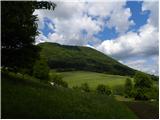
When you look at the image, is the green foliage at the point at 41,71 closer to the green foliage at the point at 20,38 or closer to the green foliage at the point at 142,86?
the green foliage at the point at 142,86

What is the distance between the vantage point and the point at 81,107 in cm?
2648

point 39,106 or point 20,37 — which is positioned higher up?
point 20,37

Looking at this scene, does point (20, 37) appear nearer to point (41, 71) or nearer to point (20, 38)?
point (20, 38)

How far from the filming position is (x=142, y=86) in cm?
9338

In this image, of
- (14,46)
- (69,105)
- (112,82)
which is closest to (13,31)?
(14,46)

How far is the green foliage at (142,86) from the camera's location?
91.7 m

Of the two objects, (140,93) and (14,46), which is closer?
(14,46)

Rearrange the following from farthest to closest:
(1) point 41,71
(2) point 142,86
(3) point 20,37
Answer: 1. (2) point 142,86
2. (1) point 41,71
3. (3) point 20,37

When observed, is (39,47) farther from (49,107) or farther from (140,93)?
(140,93)

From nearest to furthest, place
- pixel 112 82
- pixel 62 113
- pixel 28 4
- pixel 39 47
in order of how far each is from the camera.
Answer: pixel 62 113 < pixel 28 4 < pixel 39 47 < pixel 112 82

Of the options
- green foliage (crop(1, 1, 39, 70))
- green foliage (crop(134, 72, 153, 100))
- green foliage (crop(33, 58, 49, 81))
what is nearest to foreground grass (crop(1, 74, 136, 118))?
green foliage (crop(1, 1, 39, 70))

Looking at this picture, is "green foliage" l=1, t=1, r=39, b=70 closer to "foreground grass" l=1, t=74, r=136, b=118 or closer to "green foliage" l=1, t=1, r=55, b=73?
"green foliage" l=1, t=1, r=55, b=73

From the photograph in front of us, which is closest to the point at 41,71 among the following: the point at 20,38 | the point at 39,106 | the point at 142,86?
the point at 142,86

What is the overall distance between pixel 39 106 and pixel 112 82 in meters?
165
